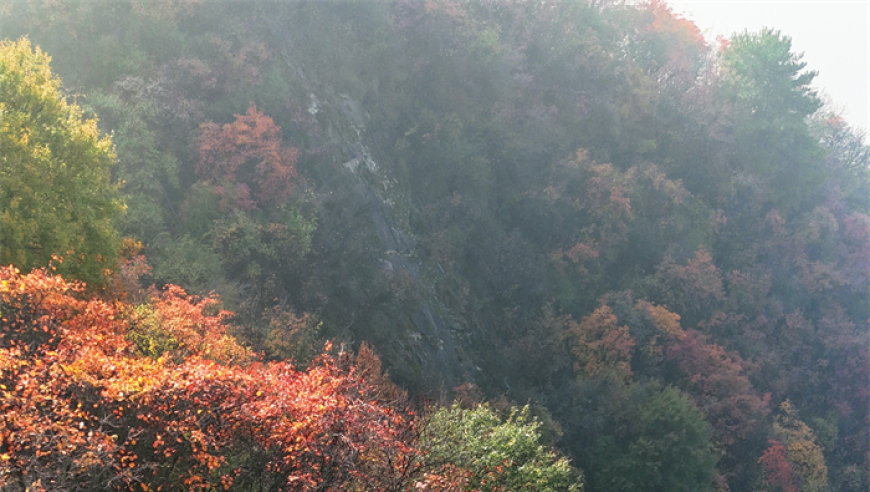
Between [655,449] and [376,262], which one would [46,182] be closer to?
[376,262]

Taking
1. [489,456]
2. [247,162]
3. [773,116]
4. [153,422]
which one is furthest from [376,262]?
[773,116]

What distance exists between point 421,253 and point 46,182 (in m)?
18.7

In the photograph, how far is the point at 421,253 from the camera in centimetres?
3139

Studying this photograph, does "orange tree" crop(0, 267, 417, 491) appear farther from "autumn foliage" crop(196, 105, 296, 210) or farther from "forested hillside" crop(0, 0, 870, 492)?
"autumn foliage" crop(196, 105, 296, 210)

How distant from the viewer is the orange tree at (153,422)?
29.6ft

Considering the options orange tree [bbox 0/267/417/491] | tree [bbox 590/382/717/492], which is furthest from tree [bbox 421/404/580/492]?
tree [bbox 590/382/717/492]

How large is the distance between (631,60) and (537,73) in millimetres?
8616

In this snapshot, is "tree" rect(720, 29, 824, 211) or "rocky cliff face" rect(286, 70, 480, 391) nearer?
"rocky cliff face" rect(286, 70, 480, 391)

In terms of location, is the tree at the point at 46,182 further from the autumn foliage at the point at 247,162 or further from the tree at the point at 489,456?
the tree at the point at 489,456

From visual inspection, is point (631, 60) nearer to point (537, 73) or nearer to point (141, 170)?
point (537, 73)

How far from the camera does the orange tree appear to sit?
903cm

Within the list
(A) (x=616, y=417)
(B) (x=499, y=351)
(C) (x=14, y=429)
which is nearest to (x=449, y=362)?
(B) (x=499, y=351)

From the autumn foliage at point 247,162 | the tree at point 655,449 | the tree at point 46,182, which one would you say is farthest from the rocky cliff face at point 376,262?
the tree at point 46,182

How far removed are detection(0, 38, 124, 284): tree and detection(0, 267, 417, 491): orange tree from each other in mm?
3132
